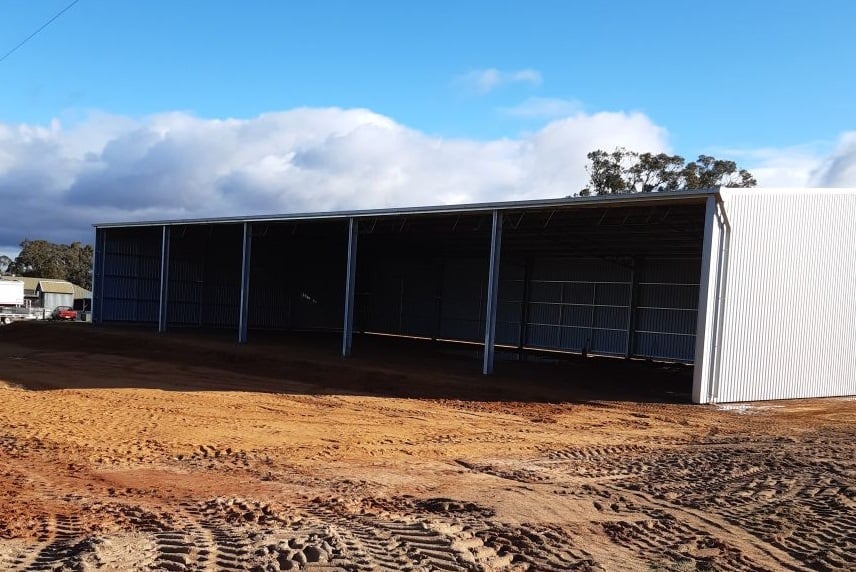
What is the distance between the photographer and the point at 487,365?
24.3 metres

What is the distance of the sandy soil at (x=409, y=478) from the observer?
6.51 m

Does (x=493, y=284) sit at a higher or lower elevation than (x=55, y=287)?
higher

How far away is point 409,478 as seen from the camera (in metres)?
9.82

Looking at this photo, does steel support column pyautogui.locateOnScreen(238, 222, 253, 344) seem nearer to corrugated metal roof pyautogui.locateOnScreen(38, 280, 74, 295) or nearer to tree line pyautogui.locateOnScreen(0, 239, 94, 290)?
corrugated metal roof pyautogui.locateOnScreen(38, 280, 74, 295)

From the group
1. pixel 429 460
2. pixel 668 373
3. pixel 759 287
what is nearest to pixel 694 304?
pixel 668 373

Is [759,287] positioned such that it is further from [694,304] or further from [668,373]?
[694,304]

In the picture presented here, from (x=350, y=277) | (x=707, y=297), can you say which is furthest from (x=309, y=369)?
(x=707, y=297)

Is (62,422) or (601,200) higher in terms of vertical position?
(601,200)

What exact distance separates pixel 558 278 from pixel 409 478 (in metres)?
31.1

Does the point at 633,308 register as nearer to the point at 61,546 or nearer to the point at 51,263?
the point at 61,546

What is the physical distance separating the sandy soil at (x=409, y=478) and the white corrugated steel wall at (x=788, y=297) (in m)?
1.39

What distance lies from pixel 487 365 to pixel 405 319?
77.0 feet

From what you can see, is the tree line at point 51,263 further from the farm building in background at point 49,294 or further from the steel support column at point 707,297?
the steel support column at point 707,297

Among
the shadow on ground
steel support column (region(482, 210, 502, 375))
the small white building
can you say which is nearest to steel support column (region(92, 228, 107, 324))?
the shadow on ground
